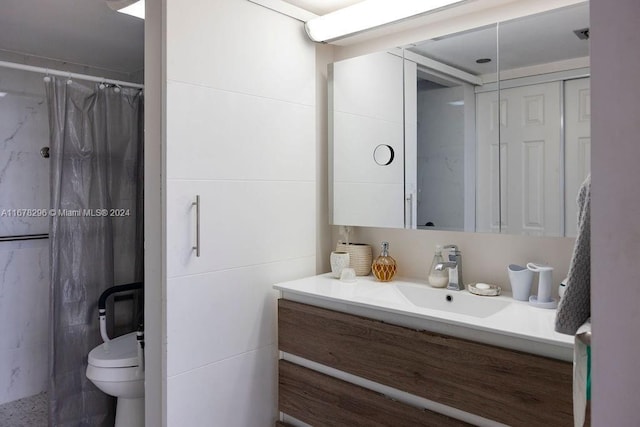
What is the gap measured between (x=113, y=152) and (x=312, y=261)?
124cm

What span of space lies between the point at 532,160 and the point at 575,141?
0.15 meters

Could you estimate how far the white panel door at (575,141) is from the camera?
4.75 feet

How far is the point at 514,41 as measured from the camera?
5.29ft

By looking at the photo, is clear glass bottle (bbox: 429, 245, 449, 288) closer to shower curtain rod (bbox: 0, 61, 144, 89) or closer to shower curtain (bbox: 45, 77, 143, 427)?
shower curtain (bbox: 45, 77, 143, 427)

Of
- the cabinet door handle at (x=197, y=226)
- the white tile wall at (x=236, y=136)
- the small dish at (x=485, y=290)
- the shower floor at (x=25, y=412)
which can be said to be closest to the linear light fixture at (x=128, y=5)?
the white tile wall at (x=236, y=136)

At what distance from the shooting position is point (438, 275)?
1.84 metres

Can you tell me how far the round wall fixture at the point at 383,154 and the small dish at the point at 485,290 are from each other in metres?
0.67

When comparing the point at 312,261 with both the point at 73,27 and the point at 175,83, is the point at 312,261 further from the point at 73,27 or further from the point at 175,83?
the point at 73,27

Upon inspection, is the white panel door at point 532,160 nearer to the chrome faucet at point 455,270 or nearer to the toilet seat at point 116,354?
the chrome faucet at point 455,270

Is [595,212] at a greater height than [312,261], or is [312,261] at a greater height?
[595,212]

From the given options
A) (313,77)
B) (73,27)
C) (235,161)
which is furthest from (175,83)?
(73,27)

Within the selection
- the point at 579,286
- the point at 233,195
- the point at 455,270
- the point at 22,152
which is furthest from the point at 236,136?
the point at 22,152

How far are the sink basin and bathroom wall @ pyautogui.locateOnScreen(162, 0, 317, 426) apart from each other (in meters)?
0.55

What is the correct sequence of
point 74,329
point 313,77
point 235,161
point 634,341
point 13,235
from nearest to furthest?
point 634,341
point 235,161
point 313,77
point 74,329
point 13,235
